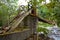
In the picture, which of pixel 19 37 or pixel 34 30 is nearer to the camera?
pixel 19 37

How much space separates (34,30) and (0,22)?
55 cm

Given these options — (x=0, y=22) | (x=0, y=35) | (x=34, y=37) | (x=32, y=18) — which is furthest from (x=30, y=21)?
(x=0, y=35)

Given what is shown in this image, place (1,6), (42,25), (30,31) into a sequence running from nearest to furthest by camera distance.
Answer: (30,31) → (1,6) → (42,25)

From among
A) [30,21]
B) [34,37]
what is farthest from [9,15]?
[34,37]

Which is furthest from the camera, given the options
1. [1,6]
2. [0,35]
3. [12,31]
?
[1,6]

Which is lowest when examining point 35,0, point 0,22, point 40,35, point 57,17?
point 40,35

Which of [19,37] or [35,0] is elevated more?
[35,0]

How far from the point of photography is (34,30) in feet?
7.22

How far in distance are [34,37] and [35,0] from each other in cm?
81

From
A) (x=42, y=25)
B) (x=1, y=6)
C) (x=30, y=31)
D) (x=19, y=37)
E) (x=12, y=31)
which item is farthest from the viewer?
(x=42, y=25)

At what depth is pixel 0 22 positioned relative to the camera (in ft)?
7.08

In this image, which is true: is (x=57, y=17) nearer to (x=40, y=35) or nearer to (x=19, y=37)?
(x=19, y=37)

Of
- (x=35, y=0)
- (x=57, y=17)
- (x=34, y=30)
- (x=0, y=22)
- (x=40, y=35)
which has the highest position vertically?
(x=35, y=0)

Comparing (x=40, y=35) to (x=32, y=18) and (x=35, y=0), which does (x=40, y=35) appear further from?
(x=35, y=0)
